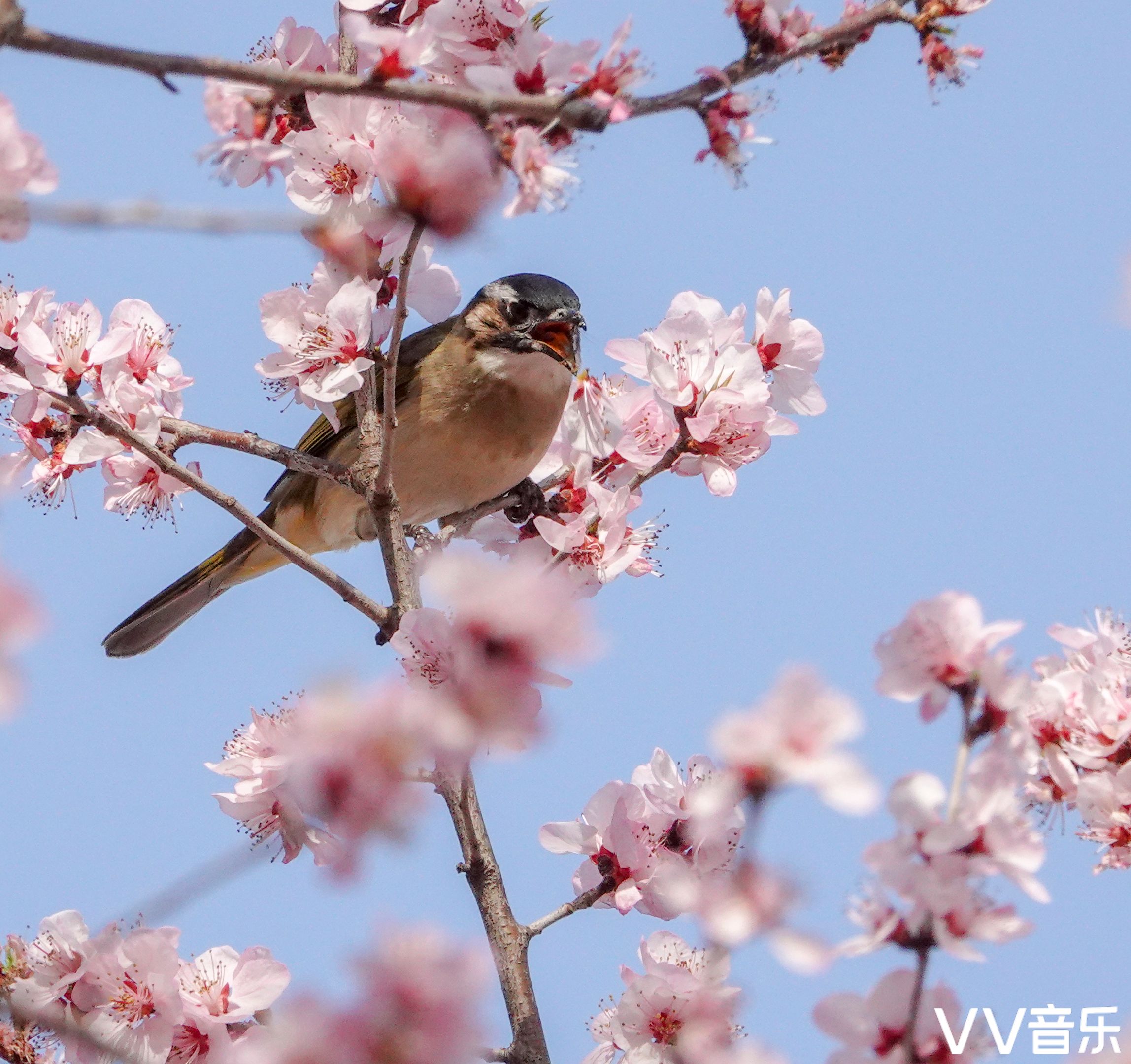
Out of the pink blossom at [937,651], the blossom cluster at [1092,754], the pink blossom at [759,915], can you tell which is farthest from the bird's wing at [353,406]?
the pink blossom at [759,915]

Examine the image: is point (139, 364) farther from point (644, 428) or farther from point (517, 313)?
point (517, 313)

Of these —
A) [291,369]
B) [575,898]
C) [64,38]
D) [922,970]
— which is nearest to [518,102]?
[64,38]

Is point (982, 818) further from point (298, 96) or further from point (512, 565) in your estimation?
point (298, 96)

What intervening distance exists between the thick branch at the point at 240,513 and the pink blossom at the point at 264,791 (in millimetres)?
396

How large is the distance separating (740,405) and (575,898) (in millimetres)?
1402

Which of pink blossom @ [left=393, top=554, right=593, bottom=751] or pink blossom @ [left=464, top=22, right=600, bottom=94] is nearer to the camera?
pink blossom @ [left=393, top=554, right=593, bottom=751]

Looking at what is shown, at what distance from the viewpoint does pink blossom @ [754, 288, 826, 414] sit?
13.1ft

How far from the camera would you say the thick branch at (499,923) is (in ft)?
10.1

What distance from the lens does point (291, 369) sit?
3756mm

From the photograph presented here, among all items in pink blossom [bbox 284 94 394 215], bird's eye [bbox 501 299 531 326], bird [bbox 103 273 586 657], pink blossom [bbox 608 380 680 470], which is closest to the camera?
pink blossom [bbox 284 94 394 215]

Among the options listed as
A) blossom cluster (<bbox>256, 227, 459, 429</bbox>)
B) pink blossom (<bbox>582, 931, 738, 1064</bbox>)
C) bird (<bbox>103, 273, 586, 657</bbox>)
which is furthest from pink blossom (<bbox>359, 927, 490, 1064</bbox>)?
bird (<bbox>103, 273, 586, 657</bbox>)

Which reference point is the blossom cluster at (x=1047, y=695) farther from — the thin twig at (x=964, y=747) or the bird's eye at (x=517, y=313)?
the bird's eye at (x=517, y=313)

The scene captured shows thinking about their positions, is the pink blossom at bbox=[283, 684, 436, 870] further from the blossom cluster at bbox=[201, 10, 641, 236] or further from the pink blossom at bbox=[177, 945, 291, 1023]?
the pink blossom at bbox=[177, 945, 291, 1023]

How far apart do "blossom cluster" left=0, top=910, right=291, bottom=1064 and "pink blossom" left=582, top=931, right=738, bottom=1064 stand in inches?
31.6
